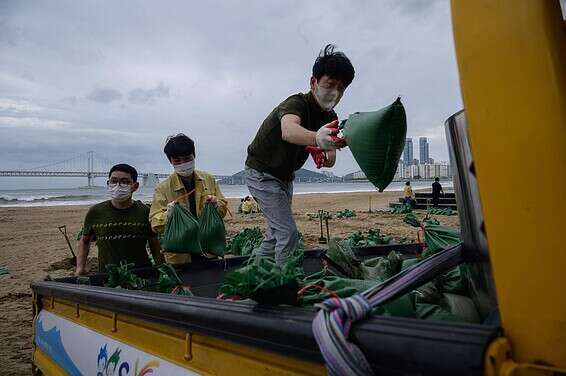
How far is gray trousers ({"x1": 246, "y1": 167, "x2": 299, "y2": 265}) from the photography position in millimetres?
2867

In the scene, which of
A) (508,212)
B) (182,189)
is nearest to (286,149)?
(182,189)

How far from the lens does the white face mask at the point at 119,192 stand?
12.6 ft

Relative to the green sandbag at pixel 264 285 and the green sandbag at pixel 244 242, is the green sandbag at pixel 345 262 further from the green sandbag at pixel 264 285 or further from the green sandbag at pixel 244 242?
the green sandbag at pixel 244 242

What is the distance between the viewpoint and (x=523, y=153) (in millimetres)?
793

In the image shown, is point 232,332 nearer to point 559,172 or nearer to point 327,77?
point 559,172

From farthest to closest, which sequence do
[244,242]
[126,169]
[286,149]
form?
[244,242] → [126,169] → [286,149]

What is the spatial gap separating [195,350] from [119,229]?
8.71 ft

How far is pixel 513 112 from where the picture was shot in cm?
80

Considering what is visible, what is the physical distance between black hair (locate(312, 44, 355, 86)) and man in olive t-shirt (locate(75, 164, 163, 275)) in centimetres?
227

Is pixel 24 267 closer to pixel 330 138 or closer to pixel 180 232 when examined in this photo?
pixel 180 232

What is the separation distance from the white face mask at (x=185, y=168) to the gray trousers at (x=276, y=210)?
2.86 feet

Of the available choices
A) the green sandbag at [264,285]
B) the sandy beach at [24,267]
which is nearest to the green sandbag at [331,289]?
the green sandbag at [264,285]

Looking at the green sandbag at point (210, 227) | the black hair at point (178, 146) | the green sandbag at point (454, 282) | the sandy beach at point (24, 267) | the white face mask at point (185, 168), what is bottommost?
the sandy beach at point (24, 267)

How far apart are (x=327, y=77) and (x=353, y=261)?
1.05 m
